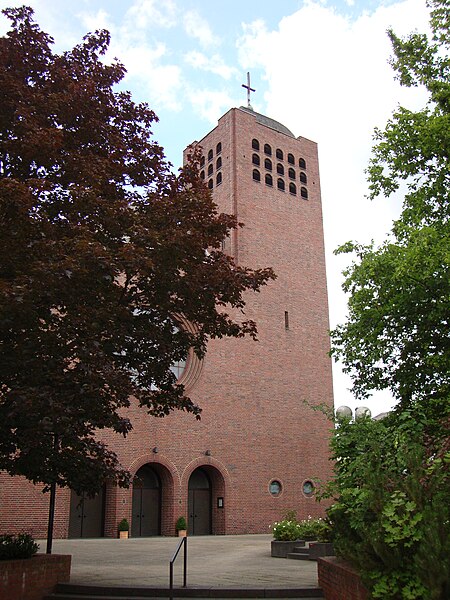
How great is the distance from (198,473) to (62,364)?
20.6 m

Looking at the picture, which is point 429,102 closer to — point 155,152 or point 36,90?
→ point 155,152

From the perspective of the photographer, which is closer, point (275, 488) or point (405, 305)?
point (405, 305)

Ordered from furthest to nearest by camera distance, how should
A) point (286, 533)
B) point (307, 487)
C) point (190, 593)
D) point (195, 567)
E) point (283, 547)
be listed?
point (307, 487)
point (286, 533)
point (283, 547)
point (195, 567)
point (190, 593)

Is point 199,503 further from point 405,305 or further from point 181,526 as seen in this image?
point 405,305

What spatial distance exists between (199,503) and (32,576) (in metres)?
18.3

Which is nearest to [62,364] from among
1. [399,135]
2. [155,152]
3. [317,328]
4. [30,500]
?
[155,152]

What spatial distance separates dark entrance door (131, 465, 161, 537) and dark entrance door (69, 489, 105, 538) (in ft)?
4.75

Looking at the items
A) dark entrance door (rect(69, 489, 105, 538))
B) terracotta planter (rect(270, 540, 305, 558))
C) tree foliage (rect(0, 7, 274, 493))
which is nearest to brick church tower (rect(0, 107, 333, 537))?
dark entrance door (rect(69, 489, 105, 538))

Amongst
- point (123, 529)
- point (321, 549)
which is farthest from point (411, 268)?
point (123, 529)

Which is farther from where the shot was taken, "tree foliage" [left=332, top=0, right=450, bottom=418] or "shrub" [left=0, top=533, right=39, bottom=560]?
"tree foliage" [left=332, top=0, right=450, bottom=418]

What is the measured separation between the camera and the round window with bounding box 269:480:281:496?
2819cm

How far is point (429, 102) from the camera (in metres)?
15.9

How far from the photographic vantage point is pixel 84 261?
7438 millimetres

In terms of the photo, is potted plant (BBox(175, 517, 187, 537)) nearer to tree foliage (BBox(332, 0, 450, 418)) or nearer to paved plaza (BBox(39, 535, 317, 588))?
paved plaza (BBox(39, 535, 317, 588))
